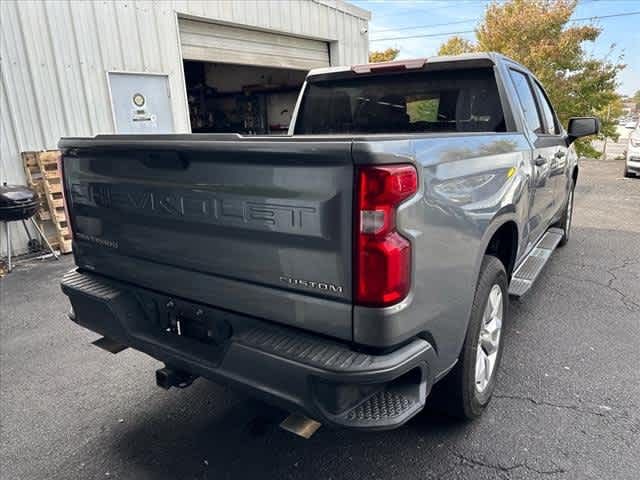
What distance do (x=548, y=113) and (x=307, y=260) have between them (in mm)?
3708

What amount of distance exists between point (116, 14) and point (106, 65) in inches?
29.3

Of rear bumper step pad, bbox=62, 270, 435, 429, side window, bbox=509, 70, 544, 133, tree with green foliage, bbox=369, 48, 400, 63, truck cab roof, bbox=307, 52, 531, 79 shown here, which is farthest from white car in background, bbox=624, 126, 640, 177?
tree with green foliage, bbox=369, 48, 400, 63

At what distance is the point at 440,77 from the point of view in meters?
3.29

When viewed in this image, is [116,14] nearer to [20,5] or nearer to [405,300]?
[20,5]

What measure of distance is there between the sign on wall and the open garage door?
2.82 feet

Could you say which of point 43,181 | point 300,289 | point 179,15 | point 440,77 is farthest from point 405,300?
point 179,15

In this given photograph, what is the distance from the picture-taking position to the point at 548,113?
171 inches

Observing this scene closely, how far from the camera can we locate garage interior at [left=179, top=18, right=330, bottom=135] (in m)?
9.54

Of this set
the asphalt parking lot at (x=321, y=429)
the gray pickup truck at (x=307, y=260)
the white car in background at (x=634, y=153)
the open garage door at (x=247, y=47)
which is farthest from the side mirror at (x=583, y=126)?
the white car in background at (x=634, y=153)

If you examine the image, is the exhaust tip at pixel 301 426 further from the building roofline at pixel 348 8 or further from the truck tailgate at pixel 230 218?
the building roofline at pixel 348 8

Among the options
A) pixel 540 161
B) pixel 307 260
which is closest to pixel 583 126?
pixel 540 161

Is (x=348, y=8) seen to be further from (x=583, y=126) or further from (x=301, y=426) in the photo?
(x=301, y=426)

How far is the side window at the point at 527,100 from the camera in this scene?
335 cm

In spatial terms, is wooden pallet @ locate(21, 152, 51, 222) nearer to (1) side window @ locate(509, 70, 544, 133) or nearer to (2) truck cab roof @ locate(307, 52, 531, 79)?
(2) truck cab roof @ locate(307, 52, 531, 79)
